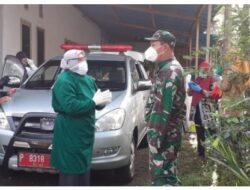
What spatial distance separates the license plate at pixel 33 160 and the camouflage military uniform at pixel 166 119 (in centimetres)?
132

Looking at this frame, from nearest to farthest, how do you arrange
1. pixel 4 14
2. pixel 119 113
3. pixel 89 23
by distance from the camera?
pixel 119 113, pixel 4 14, pixel 89 23

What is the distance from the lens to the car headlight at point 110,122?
5105 millimetres

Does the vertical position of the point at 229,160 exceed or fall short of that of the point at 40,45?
it falls short

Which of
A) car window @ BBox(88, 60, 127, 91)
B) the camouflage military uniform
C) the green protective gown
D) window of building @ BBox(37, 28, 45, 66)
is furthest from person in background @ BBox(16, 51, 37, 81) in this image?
window of building @ BBox(37, 28, 45, 66)

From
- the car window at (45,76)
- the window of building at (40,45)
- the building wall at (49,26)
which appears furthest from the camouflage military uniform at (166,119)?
the window of building at (40,45)

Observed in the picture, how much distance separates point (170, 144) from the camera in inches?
164

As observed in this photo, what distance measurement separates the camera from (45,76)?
6492 mm

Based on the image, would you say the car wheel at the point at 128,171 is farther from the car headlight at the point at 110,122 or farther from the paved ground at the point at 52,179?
the car headlight at the point at 110,122

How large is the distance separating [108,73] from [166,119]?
2.48m

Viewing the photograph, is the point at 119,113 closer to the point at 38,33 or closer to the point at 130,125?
the point at 130,125

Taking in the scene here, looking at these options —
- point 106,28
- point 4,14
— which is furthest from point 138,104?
point 106,28

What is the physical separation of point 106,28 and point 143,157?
55.7 ft

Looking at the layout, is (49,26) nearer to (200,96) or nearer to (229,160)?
(200,96)

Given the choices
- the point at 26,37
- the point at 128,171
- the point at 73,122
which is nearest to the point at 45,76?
the point at 128,171
